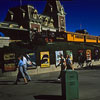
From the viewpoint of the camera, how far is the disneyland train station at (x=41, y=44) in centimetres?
1644

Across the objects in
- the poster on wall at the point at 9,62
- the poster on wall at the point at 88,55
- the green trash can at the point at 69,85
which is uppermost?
the poster on wall at the point at 88,55

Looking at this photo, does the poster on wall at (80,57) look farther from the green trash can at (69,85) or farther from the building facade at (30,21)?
the green trash can at (69,85)

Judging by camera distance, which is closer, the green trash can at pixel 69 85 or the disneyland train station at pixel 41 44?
the green trash can at pixel 69 85

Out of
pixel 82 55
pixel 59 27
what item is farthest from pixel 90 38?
pixel 59 27

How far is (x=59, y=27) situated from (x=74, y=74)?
2002 inches

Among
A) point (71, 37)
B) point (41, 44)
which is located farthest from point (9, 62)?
point (71, 37)

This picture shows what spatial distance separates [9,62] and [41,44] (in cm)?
551

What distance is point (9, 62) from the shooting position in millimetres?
15945

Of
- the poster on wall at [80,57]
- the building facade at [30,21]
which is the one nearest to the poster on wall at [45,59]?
the poster on wall at [80,57]

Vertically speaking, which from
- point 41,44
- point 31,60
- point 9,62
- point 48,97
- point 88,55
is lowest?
point 48,97

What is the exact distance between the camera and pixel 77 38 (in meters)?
29.8

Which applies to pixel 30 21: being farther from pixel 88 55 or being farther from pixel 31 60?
pixel 31 60

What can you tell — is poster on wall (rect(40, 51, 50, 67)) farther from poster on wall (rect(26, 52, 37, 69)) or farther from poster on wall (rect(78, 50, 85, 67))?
poster on wall (rect(78, 50, 85, 67))

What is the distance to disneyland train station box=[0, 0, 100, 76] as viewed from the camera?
16.4 meters
